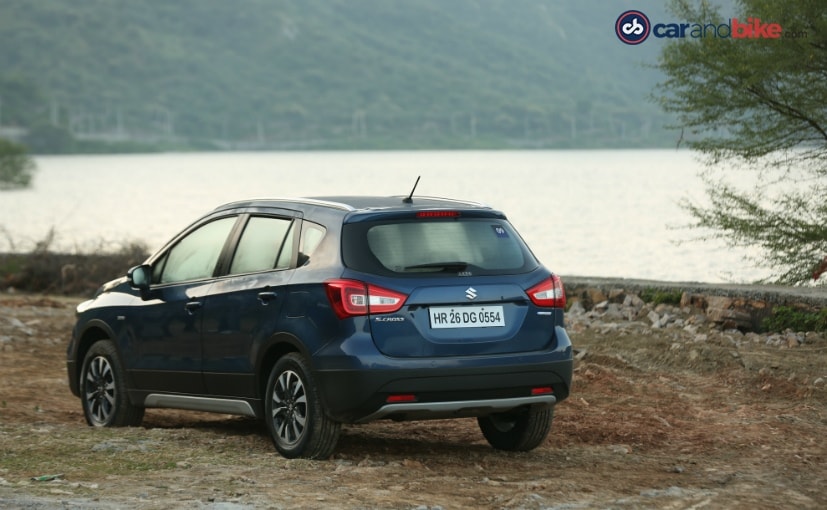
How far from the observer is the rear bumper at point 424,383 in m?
7.91

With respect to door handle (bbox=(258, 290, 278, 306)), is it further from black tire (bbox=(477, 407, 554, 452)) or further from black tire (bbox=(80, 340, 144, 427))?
black tire (bbox=(80, 340, 144, 427))

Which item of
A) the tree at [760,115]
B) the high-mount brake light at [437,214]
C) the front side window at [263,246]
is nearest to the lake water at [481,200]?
the tree at [760,115]

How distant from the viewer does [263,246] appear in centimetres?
891

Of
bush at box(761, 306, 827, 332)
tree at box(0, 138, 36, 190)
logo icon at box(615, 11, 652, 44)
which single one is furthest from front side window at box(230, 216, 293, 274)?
tree at box(0, 138, 36, 190)

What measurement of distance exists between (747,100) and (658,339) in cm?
599

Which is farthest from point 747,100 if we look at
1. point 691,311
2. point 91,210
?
point 91,210

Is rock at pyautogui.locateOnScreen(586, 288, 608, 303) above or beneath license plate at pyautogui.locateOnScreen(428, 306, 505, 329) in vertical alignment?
beneath

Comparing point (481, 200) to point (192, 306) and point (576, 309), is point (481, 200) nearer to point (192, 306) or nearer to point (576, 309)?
point (576, 309)

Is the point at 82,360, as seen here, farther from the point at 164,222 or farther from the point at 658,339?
the point at 164,222

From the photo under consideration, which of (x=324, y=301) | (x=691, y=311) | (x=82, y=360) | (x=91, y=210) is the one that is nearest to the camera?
(x=324, y=301)

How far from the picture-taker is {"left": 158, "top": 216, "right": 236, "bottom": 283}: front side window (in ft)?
31.1

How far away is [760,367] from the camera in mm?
12695

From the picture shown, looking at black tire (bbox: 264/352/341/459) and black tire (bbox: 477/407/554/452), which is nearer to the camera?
black tire (bbox: 264/352/341/459)

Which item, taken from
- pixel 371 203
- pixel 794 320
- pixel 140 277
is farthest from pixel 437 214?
pixel 794 320
